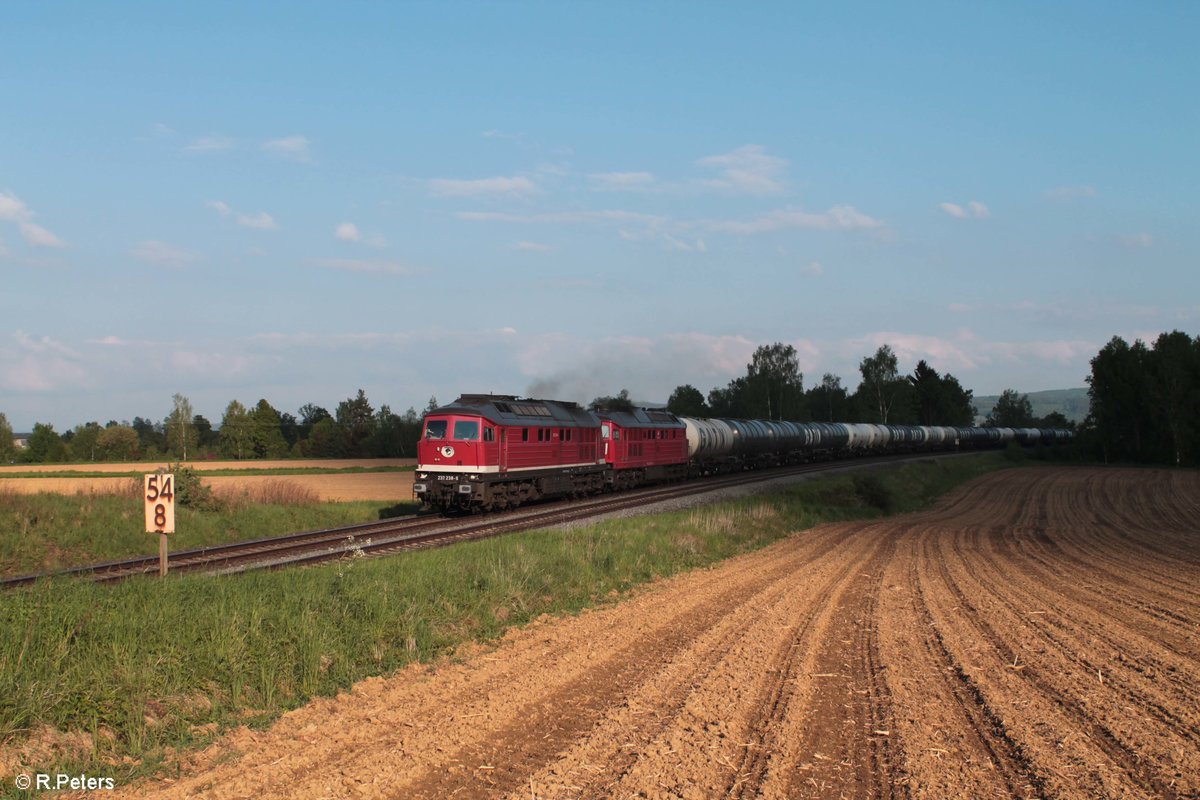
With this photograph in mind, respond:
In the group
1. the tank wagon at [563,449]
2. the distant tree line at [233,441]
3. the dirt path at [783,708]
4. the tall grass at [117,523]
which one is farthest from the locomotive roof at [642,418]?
the distant tree line at [233,441]

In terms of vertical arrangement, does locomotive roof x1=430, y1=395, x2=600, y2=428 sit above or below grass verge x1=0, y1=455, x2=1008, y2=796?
above

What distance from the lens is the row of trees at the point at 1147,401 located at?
79750 mm

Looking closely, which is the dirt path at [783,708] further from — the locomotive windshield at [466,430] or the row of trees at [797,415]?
the row of trees at [797,415]

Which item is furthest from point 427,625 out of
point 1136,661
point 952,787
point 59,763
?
point 1136,661

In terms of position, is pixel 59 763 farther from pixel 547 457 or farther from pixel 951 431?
pixel 951 431

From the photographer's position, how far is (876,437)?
78.5m

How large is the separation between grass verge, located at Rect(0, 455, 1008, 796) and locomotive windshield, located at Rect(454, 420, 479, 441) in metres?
11.5

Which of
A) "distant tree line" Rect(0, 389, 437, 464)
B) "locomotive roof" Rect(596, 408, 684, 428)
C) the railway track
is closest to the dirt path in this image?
the railway track

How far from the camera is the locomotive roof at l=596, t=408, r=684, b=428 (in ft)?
133

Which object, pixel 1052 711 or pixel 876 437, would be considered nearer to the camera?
pixel 1052 711

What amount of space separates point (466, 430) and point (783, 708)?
835 inches

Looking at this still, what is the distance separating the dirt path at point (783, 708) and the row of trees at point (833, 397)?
10620cm

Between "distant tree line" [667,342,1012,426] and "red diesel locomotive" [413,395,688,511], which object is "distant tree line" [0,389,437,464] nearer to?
"distant tree line" [667,342,1012,426]

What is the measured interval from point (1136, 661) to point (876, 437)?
70.8 metres
